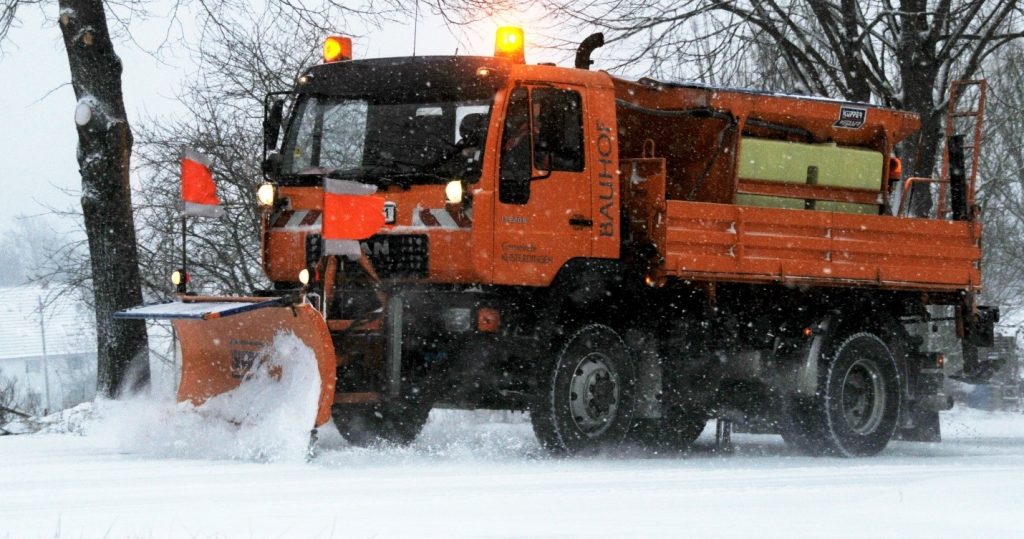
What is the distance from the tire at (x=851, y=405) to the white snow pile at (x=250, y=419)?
450 cm

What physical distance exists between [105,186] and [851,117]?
6863 millimetres

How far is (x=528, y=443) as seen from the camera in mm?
12031

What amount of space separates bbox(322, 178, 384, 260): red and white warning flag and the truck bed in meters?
2.32

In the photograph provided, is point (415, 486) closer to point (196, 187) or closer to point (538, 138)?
point (538, 138)

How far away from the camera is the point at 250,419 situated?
958 centimetres

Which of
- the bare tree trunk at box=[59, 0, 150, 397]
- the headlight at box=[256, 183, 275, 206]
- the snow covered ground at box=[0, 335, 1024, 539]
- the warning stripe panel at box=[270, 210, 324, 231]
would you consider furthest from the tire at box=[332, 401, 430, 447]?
the bare tree trunk at box=[59, 0, 150, 397]

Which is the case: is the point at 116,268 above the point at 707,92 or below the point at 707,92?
below

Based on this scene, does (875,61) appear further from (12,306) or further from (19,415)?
(12,306)

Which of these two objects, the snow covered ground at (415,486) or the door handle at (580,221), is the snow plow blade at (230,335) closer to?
the snow covered ground at (415,486)

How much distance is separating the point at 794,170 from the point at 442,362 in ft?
12.5

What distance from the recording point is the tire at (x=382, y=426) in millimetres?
11500

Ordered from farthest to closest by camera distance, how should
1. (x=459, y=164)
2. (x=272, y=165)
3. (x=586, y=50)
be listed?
(x=586, y=50) → (x=272, y=165) → (x=459, y=164)

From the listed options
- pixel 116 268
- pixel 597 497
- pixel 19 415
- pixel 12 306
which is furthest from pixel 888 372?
→ pixel 12 306

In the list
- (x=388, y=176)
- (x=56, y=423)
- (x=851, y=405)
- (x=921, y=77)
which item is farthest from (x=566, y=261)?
(x=921, y=77)
